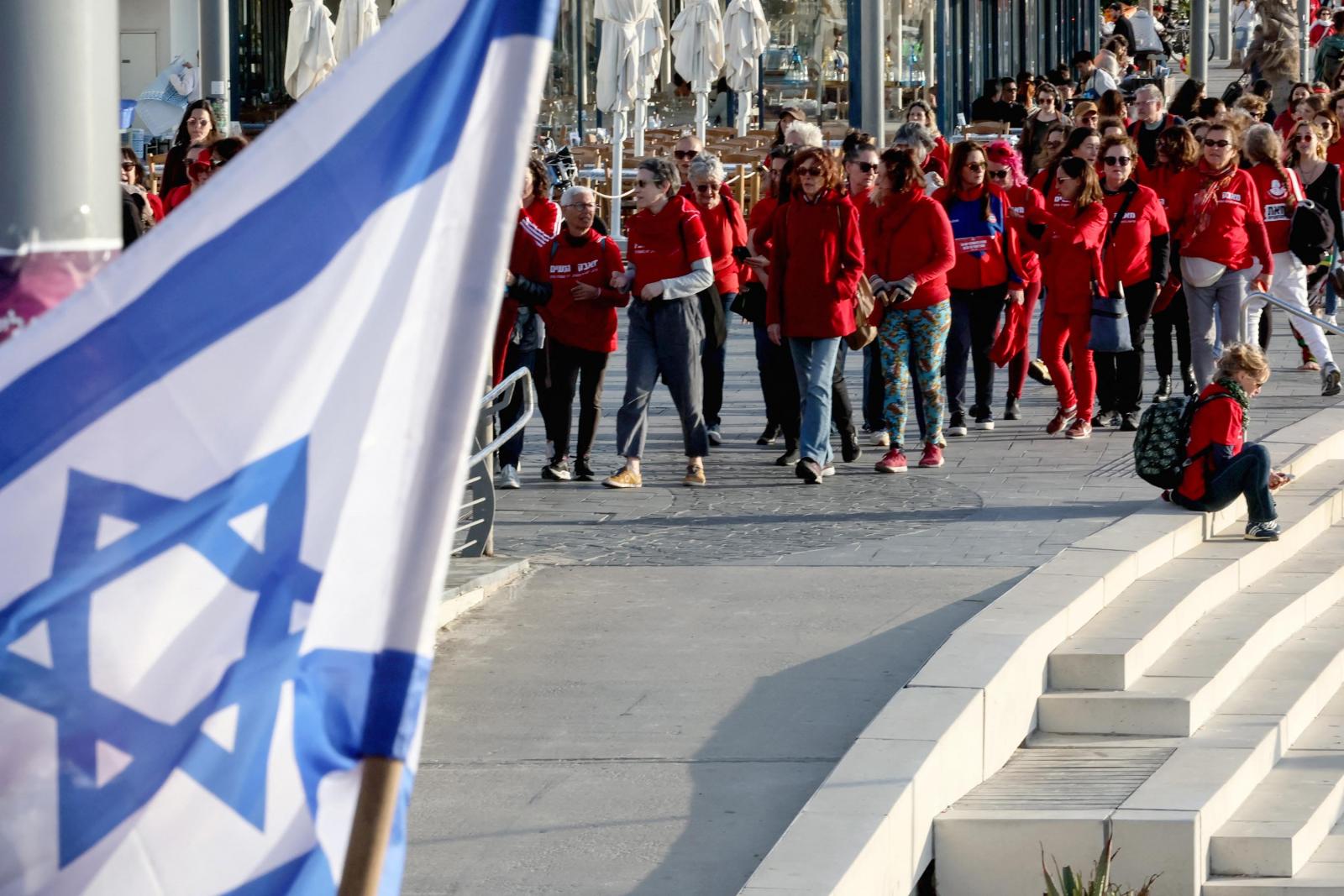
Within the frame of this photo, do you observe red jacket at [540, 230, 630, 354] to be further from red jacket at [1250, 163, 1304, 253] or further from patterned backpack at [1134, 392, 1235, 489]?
red jacket at [1250, 163, 1304, 253]

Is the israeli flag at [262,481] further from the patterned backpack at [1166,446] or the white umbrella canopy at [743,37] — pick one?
the white umbrella canopy at [743,37]

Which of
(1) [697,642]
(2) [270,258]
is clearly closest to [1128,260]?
(1) [697,642]

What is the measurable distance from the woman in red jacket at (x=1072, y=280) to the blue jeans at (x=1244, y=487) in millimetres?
2785

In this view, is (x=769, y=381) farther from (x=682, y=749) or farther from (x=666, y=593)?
(x=682, y=749)

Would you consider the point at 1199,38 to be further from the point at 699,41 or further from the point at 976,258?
the point at 976,258

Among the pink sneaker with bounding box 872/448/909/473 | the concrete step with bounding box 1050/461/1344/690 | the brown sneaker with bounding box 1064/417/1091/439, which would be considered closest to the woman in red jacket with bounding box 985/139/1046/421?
the brown sneaker with bounding box 1064/417/1091/439

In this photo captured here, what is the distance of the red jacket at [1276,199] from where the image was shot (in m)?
14.6

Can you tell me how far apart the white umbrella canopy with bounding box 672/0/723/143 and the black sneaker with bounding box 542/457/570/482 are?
14.4 meters

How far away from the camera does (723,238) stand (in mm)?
12602

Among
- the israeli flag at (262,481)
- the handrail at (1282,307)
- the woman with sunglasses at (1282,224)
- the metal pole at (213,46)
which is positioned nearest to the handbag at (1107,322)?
the handrail at (1282,307)

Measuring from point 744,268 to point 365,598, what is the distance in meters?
10.6

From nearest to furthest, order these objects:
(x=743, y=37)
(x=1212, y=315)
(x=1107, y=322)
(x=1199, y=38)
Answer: (x=1107, y=322)
(x=1212, y=315)
(x=743, y=37)
(x=1199, y=38)

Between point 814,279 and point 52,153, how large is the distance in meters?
8.71

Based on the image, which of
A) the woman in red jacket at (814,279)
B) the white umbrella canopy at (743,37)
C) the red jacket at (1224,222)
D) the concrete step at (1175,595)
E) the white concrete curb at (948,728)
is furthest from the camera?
the white umbrella canopy at (743,37)
